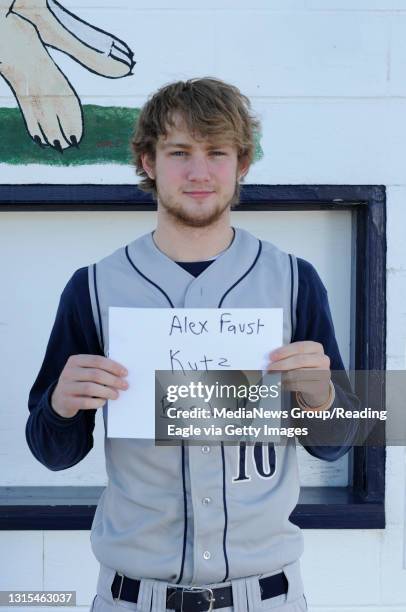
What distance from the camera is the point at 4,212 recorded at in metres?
3.59

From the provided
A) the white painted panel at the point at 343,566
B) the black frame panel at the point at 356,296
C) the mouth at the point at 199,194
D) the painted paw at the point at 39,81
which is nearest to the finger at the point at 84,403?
the mouth at the point at 199,194

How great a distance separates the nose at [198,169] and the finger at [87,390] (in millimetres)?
495

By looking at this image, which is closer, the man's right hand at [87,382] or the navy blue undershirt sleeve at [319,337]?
the man's right hand at [87,382]

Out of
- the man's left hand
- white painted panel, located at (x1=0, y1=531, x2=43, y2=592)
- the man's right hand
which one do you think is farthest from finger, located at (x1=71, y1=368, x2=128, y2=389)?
white painted panel, located at (x1=0, y1=531, x2=43, y2=592)

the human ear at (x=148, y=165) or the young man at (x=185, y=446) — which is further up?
the human ear at (x=148, y=165)

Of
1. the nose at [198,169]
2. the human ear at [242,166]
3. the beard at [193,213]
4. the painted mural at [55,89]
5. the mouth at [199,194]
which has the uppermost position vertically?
the painted mural at [55,89]

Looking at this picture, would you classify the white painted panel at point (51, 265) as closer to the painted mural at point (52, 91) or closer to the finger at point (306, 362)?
the painted mural at point (52, 91)

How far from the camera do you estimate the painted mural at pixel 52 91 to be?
3439mm

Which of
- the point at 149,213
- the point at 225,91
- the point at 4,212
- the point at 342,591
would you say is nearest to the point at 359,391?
the point at 342,591

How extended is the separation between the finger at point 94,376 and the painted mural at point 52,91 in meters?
1.75

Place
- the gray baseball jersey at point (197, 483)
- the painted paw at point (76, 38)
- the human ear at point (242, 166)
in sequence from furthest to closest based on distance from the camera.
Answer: the painted paw at point (76, 38) → the human ear at point (242, 166) → the gray baseball jersey at point (197, 483)

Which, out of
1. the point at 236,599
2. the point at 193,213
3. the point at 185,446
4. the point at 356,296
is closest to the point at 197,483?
the point at 185,446

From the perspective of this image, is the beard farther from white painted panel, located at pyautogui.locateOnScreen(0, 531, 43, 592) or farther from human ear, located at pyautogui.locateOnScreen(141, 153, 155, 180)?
white painted panel, located at pyautogui.locateOnScreen(0, 531, 43, 592)

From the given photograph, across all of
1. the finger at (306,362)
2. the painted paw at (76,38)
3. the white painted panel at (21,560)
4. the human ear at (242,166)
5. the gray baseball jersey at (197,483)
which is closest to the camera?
the finger at (306,362)
